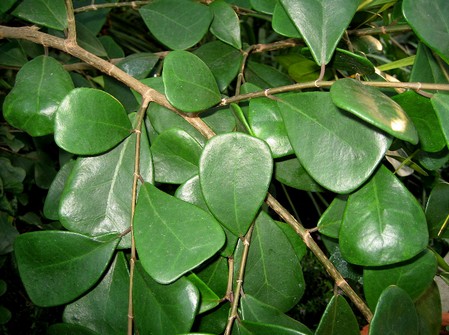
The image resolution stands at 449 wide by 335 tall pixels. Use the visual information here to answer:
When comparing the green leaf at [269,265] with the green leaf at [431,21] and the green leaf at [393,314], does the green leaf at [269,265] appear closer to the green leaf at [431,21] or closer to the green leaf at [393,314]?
the green leaf at [393,314]

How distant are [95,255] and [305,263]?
4.14ft

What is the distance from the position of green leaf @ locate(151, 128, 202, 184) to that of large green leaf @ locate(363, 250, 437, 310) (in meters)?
0.24

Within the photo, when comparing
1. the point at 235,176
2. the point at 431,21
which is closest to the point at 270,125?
the point at 235,176

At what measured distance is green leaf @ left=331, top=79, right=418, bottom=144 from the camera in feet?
1.20

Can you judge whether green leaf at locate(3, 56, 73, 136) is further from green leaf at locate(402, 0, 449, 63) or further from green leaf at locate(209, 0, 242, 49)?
green leaf at locate(402, 0, 449, 63)

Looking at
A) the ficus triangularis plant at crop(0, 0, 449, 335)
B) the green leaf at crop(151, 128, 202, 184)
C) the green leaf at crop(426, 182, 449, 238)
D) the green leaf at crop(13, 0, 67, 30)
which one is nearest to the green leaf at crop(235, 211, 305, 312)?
the ficus triangularis plant at crop(0, 0, 449, 335)

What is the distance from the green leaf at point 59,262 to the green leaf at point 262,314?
161mm

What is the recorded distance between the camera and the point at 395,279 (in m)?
0.54

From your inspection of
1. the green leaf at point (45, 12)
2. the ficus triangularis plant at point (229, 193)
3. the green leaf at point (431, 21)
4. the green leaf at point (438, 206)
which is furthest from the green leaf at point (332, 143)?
the green leaf at point (45, 12)

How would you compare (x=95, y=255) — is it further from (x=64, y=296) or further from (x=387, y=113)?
(x=387, y=113)

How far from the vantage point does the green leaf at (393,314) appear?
1.55 ft

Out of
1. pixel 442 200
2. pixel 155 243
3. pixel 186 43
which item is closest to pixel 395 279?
pixel 442 200

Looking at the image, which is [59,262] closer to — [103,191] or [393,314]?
[103,191]

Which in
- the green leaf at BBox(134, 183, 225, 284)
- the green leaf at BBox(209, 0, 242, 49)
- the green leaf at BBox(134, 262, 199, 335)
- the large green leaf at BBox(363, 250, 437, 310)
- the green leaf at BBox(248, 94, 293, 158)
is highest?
the green leaf at BBox(209, 0, 242, 49)
